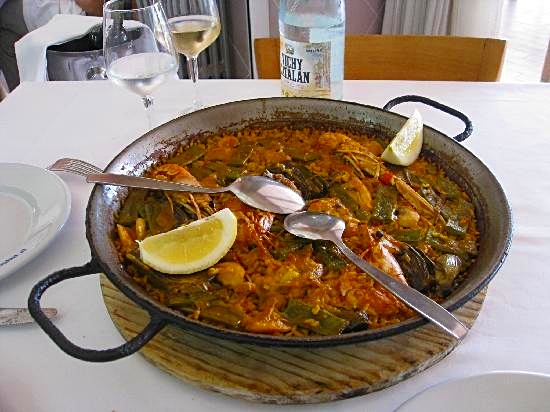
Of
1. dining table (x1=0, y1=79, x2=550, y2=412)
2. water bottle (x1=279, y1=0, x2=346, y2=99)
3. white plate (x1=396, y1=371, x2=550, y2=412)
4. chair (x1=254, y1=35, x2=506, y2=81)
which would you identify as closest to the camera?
white plate (x1=396, y1=371, x2=550, y2=412)

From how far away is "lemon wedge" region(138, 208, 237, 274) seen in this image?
814mm

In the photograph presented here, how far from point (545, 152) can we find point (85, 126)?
1029 millimetres

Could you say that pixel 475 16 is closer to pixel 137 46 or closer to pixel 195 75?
pixel 195 75

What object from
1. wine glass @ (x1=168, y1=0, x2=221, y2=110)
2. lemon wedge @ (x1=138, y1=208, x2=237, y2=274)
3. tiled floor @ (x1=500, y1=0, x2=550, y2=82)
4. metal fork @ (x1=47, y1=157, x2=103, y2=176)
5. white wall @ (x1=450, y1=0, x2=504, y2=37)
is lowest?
tiled floor @ (x1=500, y1=0, x2=550, y2=82)

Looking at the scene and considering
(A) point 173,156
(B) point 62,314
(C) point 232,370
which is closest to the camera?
(C) point 232,370

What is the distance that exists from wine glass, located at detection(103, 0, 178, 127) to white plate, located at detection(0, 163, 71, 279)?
0.26m

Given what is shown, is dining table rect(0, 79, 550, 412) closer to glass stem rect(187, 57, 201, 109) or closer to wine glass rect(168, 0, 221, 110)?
glass stem rect(187, 57, 201, 109)

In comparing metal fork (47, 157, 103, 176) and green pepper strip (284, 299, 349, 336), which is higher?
metal fork (47, 157, 103, 176)

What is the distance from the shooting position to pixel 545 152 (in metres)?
1.19

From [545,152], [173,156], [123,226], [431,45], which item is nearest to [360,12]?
[431,45]

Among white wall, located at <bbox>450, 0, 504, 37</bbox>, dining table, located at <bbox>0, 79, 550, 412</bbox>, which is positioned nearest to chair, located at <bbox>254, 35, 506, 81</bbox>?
dining table, located at <bbox>0, 79, 550, 412</bbox>

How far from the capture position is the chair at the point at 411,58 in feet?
5.11

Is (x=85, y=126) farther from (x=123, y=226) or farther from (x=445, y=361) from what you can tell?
(x=445, y=361)

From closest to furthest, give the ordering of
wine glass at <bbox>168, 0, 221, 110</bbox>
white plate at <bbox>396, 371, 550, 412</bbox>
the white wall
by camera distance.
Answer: white plate at <bbox>396, 371, 550, 412</bbox>
wine glass at <bbox>168, 0, 221, 110</bbox>
the white wall
